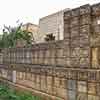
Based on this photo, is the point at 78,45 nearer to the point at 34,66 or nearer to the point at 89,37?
the point at 89,37

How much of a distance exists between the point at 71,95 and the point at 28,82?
278cm

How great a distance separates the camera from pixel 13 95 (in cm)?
840

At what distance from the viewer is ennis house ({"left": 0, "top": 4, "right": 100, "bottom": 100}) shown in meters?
5.63

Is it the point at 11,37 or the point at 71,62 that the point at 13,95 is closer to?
the point at 71,62

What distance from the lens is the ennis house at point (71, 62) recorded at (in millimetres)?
5629

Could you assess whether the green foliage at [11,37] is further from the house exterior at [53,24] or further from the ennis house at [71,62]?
the ennis house at [71,62]

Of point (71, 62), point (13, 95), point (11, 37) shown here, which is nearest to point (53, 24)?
point (11, 37)

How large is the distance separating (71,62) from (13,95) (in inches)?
129

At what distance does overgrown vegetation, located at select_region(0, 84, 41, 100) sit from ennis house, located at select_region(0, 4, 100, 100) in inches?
10.2

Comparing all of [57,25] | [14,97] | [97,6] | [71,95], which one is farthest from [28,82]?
[57,25]

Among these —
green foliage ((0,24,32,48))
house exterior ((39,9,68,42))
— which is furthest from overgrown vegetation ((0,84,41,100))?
house exterior ((39,9,68,42))

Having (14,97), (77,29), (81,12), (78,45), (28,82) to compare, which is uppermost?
(81,12)

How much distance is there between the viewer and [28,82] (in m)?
8.48

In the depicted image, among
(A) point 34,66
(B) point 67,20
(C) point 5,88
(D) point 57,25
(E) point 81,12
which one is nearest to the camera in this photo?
(E) point 81,12
